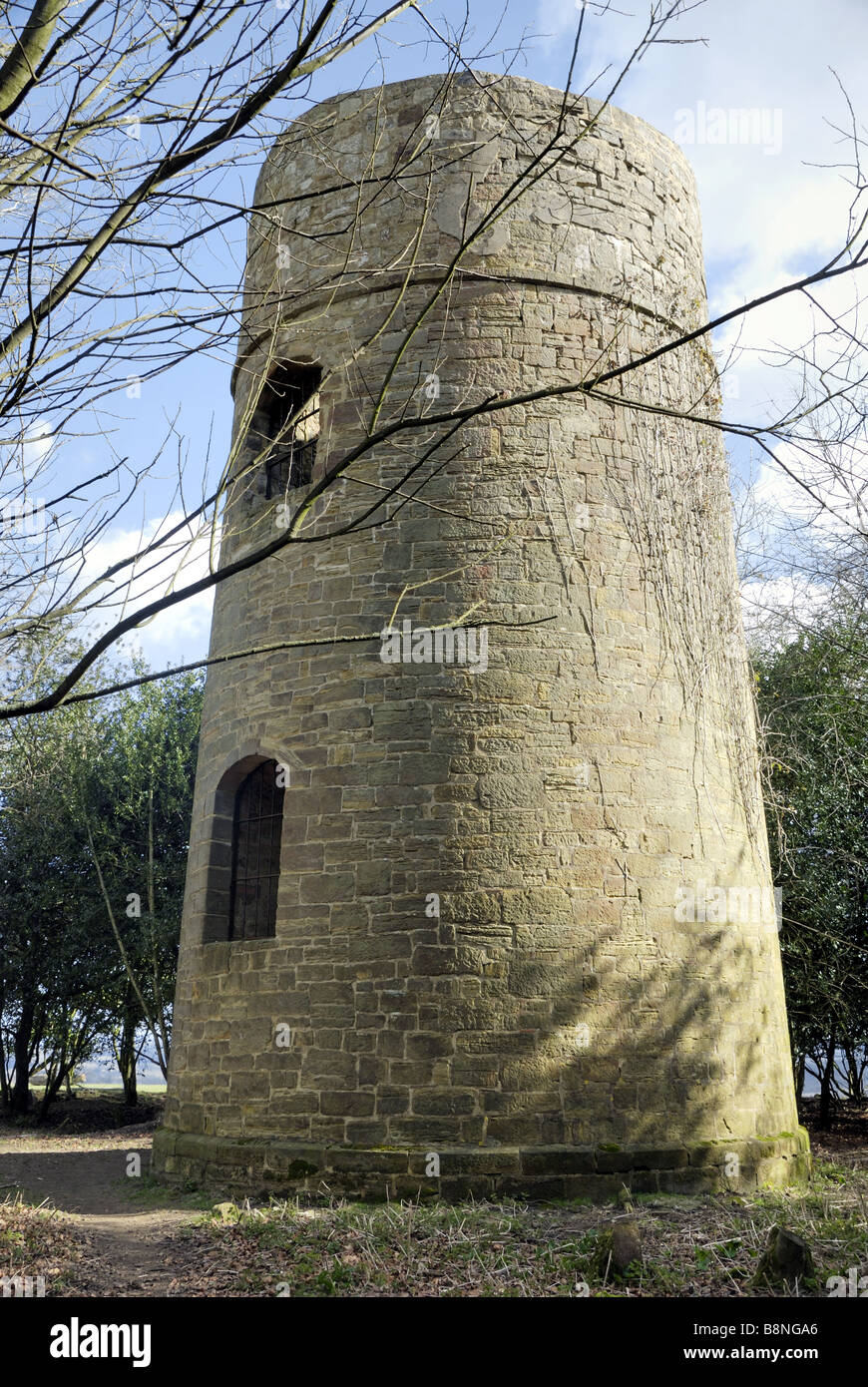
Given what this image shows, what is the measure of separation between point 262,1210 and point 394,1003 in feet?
5.05

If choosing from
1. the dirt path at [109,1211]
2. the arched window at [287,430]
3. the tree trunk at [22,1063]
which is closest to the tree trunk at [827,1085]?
the dirt path at [109,1211]

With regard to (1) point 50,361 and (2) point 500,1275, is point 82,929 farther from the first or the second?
(1) point 50,361

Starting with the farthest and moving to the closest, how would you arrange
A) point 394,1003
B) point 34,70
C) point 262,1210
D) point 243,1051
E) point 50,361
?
point 243,1051 → point 394,1003 → point 262,1210 → point 50,361 → point 34,70

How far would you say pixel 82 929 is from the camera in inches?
677

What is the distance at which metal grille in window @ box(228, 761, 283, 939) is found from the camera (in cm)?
875

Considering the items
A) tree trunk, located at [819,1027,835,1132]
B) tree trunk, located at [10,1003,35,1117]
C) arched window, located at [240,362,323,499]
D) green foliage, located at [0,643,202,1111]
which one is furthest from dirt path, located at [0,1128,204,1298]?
tree trunk, located at [819,1027,835,1132]

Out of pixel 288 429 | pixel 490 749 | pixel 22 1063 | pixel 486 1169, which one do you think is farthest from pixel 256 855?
pixel 22 1063

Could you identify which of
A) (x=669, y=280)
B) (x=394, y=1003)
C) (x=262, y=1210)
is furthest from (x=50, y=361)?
(x=669, y=280)

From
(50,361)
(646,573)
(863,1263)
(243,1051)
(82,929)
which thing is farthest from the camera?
(82,929)

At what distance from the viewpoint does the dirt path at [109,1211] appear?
17.6 ft

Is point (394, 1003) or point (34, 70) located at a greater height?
point (34, 70)

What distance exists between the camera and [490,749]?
7.73 meters

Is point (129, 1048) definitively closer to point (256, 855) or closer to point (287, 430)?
point (256, 855)

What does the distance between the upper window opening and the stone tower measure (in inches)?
3.3
